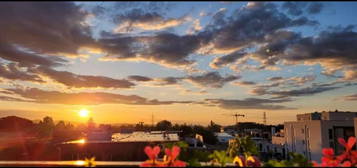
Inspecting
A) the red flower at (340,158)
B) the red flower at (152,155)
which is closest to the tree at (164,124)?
the red flower at (340,158)

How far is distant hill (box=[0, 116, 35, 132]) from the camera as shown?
50.5 meters

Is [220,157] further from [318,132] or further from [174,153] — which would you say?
[318,132]

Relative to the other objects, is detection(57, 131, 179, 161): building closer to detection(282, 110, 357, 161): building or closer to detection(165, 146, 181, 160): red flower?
detection(165, 146, 181, 160): red flower

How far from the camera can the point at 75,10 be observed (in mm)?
3039

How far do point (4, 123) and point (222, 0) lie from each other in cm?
5570

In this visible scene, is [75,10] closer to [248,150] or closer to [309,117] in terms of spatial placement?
[248,150]

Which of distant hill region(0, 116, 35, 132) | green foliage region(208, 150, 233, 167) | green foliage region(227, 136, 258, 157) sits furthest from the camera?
distant hill region(0, 116, 35, 132)

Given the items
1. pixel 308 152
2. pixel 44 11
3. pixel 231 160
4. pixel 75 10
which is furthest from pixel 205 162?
pixel 308 152

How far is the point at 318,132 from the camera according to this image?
4741 cm

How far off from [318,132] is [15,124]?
40.6m

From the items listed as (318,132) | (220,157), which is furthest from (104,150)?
(318,132)

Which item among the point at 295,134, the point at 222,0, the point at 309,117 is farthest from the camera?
the point at 309,117

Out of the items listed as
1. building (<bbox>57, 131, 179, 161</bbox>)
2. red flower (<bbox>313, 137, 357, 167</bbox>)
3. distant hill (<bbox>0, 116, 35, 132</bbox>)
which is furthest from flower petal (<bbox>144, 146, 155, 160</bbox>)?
distant hill (<bbox>0, 116, 35, 132</bbox>)

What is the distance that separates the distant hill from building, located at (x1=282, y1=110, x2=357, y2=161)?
36523mm
